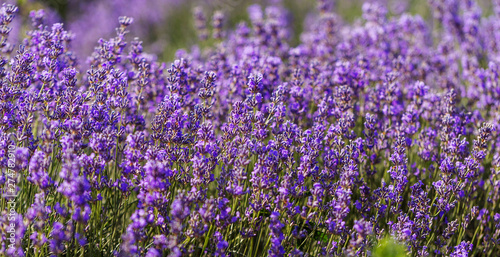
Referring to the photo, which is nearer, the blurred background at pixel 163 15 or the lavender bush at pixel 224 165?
the lavender bush at pixel 224 165

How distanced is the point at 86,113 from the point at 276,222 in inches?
42.6

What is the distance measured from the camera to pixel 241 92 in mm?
3457

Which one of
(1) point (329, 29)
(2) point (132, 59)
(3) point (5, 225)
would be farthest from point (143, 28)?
(3) point (5, 225)

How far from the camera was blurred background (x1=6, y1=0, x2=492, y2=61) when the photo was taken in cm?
815

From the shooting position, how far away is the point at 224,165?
262cm

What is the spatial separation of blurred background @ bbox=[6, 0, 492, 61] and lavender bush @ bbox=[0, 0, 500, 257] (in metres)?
4.58

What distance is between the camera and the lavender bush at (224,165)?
6.72 feet

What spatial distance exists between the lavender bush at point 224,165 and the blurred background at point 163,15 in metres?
4.58

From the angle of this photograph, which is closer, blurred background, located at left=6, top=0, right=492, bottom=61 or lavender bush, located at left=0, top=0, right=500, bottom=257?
lavender bush, located at left=0, top=0, right=500, bottom=257

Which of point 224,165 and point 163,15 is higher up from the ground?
point 163,15

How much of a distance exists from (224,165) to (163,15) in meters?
7.46

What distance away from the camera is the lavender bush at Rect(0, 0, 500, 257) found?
2.05 meters

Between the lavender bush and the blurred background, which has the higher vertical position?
the blurred background

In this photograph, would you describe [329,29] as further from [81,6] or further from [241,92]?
[81,6]
